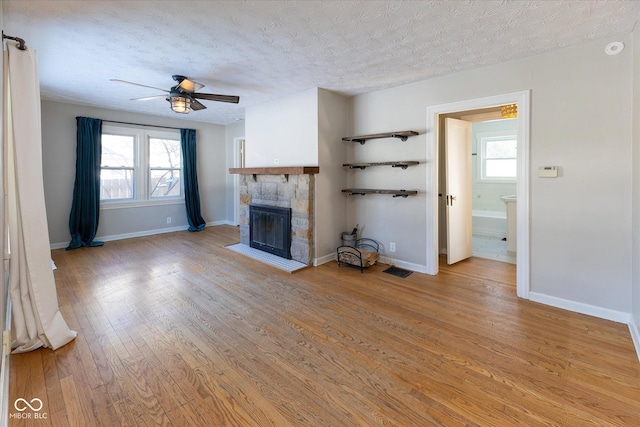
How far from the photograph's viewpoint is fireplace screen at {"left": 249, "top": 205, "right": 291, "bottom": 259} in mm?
4473

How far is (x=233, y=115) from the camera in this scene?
238 inches

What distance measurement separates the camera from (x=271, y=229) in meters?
4.75

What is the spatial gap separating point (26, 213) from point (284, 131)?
319 centimetres

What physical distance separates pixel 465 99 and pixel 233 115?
4.34 metres

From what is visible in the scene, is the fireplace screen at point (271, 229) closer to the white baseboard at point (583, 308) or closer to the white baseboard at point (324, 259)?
the white baseboard at point (324, 259)

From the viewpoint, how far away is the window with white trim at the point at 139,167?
565cm

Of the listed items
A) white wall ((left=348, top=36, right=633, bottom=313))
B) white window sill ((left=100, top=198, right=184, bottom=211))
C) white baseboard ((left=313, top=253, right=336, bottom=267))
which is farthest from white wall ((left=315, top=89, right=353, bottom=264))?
white window sill ((left=100, top=198, right=184, bottom=211))

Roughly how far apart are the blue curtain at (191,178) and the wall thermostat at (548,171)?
615 centimetres

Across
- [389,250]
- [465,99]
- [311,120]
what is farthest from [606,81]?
[311,120]

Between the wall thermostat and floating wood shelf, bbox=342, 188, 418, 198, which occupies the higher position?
the wall thermostat

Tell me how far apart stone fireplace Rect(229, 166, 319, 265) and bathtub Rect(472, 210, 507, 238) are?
12.5 ft

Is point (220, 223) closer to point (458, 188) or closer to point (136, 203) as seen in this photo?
point (136, 203)

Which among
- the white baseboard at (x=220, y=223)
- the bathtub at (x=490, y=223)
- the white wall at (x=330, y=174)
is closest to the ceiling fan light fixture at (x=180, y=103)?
the white wall at (x=330, y=174)

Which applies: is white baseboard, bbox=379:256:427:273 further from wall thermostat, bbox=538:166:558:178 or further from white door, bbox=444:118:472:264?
wall thermostat, bbox=538:166:558:178
